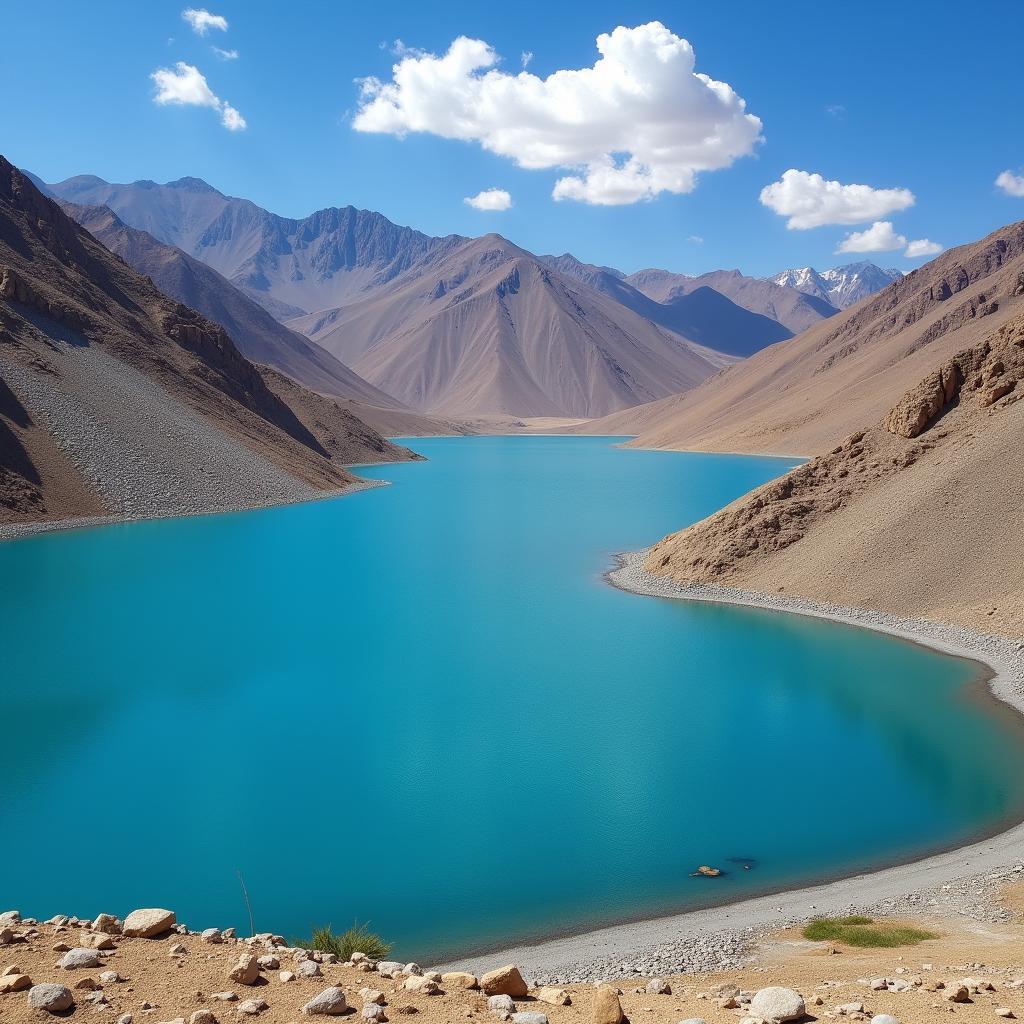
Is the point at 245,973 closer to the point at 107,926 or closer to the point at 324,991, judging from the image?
the point at 324,991

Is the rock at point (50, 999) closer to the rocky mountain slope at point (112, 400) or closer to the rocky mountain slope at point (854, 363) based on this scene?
the rocky mountain slope at point (112, 400)

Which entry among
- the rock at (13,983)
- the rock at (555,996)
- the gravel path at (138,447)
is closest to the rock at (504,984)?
the rock at (555,996)

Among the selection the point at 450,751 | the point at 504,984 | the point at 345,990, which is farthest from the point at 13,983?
the point at 450,751

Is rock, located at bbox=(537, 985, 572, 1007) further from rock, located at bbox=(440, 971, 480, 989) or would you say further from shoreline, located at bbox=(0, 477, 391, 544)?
shoreline, located at bbox=(0, 477, 391, 544)

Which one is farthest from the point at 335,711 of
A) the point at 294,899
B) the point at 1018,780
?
the point at 1018,780

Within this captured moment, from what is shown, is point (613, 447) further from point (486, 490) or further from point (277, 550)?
point (277, 550)

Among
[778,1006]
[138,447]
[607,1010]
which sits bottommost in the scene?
[607,1010]
